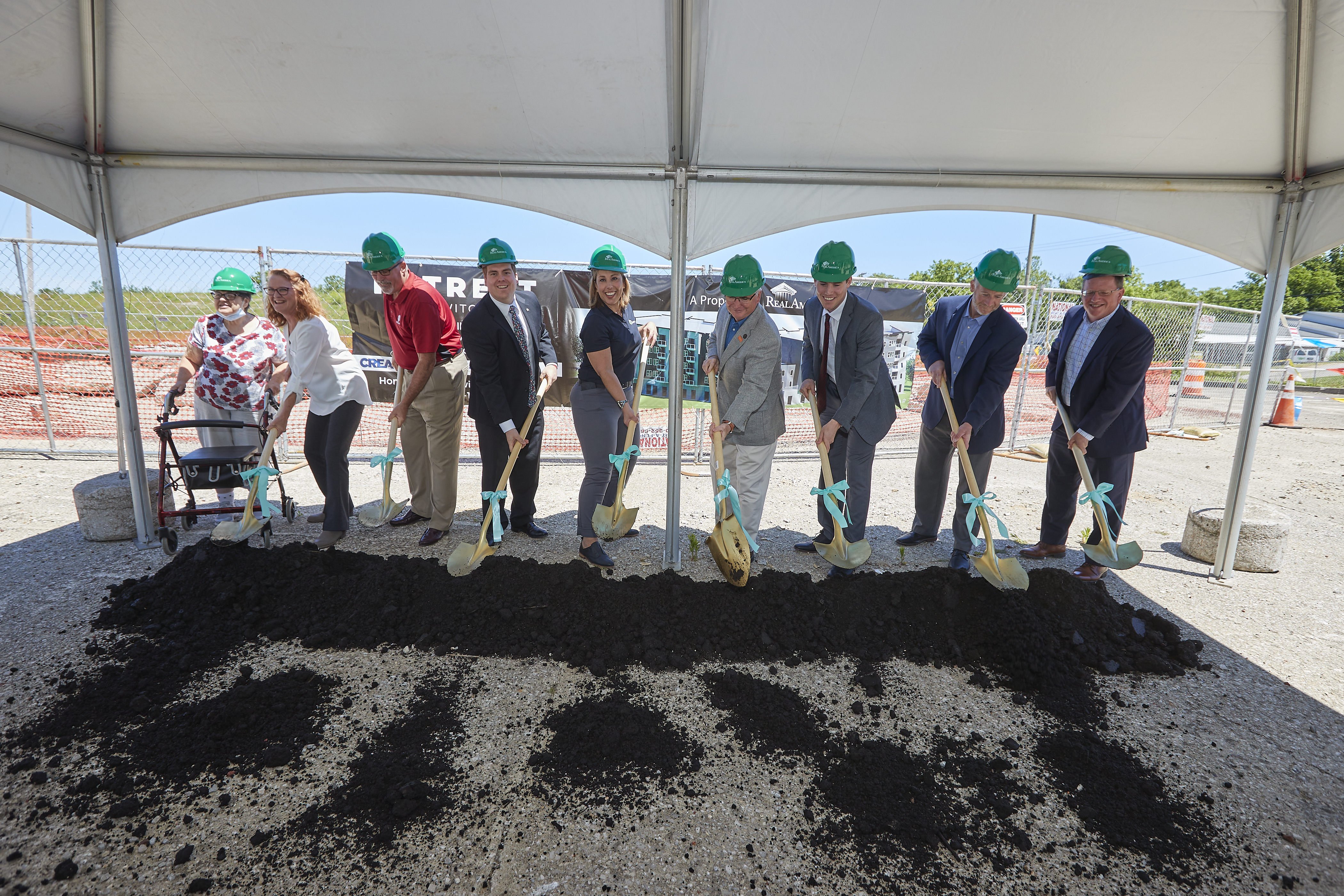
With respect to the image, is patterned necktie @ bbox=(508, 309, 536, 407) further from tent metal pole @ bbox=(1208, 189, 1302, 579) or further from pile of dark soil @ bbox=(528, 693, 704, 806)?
tent metal pole @ bbox=(1208, 189, 1302, 579)

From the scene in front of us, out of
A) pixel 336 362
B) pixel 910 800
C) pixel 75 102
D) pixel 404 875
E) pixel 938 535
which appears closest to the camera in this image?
pixel 404 875

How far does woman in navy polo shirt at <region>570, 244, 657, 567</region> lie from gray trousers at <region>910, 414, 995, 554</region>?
87.1 inches

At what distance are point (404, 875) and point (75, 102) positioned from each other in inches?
178

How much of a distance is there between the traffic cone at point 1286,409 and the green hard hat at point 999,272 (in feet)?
40.4

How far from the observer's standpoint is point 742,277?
138 inches

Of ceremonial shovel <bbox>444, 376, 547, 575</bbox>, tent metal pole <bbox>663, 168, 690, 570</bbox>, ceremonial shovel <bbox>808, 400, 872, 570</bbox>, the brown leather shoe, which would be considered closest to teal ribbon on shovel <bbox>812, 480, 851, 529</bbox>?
ceremonial shovel <bbox>808, 400, 872, 570</bbox>

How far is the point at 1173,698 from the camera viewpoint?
2.74 meters

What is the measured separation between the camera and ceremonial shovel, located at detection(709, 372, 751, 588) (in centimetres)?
333

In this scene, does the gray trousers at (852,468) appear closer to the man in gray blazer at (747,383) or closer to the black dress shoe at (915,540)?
the man in gray blazer at (747,383)

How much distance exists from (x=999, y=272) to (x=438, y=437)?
12.9 ft

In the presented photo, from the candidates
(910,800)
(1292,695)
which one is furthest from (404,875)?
(1292,695)

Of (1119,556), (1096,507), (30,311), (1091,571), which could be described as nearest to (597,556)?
(1096,507)

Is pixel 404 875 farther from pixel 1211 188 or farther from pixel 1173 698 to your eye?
pixel 1211 188

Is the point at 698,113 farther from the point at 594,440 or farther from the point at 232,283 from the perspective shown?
the point at 232,283
